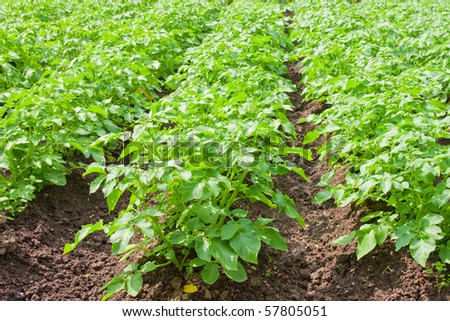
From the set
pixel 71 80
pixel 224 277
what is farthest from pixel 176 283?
pixel 71 80

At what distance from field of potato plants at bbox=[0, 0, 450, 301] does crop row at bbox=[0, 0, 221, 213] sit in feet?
0.07

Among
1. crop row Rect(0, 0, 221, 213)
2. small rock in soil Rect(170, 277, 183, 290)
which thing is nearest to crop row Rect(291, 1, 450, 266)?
small rock in soil Rect(170, 277, 183, 290)

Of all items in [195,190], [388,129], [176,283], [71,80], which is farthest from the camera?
[71,80]

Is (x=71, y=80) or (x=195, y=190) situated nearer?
(x=195, y=190)

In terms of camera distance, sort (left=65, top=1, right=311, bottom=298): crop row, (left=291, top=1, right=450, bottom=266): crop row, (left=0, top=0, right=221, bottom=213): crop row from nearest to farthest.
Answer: (left=65, top=1, right=311, bottom=298): crop row < (left=291, top=1, right=450, bottom=266): crop row < (left=0, top=0, right=221, bottom=213): crop row

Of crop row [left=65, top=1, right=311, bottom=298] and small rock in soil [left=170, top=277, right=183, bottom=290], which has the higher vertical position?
crop row [left=65, top=1, right=311, bottom=298]

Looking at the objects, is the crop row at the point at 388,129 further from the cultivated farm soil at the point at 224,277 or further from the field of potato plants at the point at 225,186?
the cultivated farm soil at the point at 224,277

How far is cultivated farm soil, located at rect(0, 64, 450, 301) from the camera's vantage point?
3.06 metres

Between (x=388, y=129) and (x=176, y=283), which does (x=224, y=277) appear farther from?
(x=388, y=129)

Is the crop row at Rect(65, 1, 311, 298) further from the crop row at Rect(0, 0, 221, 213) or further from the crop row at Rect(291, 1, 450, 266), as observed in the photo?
the crop row at Rect(0, 0, 221, 213)

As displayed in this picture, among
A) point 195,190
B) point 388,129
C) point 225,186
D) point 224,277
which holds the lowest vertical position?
point 224,277

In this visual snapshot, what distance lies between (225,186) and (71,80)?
1.95 meters

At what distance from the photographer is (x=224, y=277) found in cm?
311

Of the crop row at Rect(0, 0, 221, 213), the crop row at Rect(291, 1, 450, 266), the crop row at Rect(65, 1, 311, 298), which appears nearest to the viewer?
the crop row at Rect(65, 1, 311, 298)
